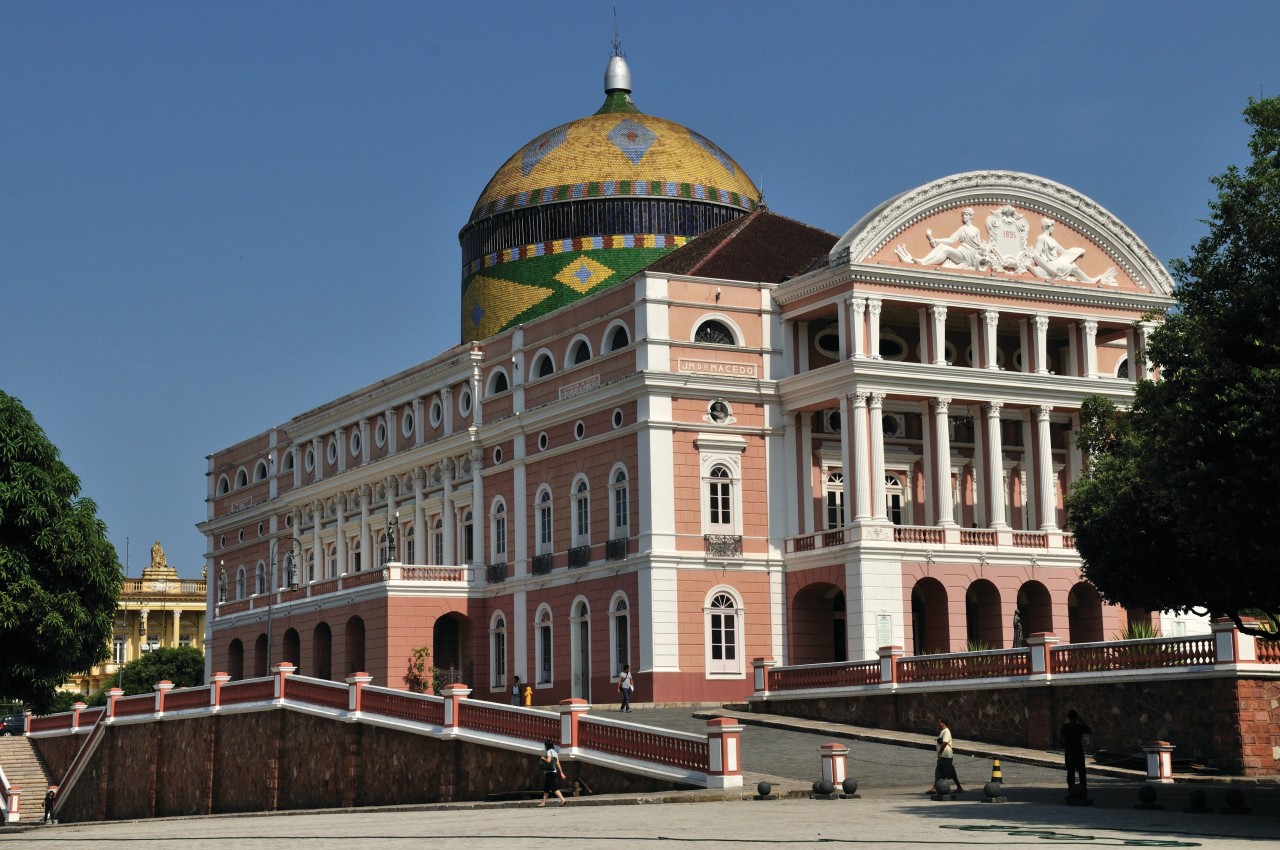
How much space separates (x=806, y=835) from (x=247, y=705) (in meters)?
25.9

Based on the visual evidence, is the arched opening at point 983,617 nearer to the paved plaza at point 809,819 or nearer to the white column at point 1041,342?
the white column at point 1041,342

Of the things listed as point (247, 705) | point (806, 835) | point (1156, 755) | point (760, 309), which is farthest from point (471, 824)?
point (760, 309)

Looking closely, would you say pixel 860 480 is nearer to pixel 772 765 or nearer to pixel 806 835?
pixel 772 765

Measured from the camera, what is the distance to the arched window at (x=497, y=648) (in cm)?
5334

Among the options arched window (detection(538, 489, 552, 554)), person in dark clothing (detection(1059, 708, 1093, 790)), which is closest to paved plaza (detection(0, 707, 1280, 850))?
person in dark clothing (detection(1059, 708, 1093, 790))

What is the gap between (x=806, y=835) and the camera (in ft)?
74.7

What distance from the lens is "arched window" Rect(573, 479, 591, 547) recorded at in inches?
1970

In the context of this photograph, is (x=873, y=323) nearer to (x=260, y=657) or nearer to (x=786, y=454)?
(x=786, y=454)

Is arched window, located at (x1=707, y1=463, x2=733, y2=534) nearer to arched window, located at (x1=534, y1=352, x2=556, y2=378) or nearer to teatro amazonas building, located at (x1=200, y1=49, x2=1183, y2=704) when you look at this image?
teatro amazonas building, located at (x1=200, y1=49, x2=1183, y2=704)

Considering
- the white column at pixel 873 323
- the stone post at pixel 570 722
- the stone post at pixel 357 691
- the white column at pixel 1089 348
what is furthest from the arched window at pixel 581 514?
the stone post at pixel 570 722

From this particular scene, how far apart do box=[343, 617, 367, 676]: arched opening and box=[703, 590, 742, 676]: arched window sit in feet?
44.4

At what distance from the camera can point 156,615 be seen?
108188 millimetres

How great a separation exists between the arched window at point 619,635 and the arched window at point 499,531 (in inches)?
254

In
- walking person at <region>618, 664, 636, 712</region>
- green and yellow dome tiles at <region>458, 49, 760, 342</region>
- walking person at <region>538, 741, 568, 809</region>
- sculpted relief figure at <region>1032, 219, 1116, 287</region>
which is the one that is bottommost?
walking person at <region>538, 741, 568, 809</region>
